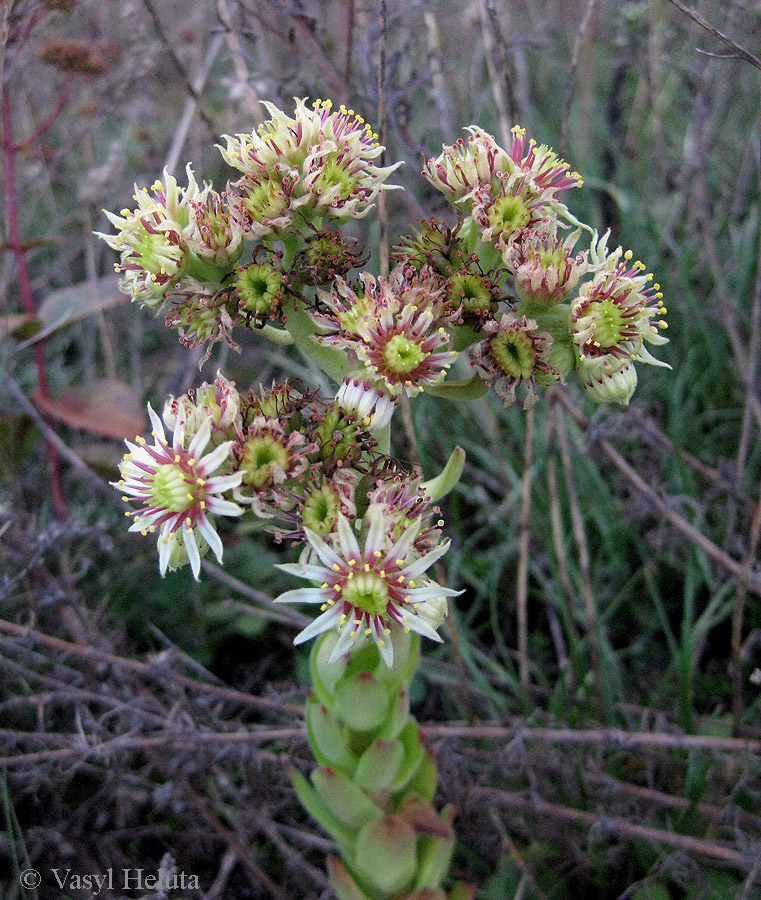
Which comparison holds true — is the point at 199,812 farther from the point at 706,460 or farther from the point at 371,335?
the point at 706,460

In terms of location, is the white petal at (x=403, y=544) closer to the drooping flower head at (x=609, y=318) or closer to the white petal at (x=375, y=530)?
the white petal at (x=375, y=530)

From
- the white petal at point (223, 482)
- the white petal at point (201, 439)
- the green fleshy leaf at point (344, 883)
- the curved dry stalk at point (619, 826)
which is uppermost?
the white petal at point (201, 439)

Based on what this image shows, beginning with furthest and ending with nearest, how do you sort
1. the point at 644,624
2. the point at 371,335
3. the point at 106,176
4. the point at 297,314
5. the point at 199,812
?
the point at 106,176, the point at 644,624, the point at 199,812, the point at 297,314, the point at 371,335

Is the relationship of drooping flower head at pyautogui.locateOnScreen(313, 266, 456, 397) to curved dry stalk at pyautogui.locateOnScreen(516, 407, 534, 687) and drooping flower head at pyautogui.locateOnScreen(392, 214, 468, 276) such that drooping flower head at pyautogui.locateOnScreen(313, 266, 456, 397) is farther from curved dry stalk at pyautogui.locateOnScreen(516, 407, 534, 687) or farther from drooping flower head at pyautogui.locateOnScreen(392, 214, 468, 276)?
curved dry stalk at pyautogui.locateOnScreen(516, 407, 534, 687)

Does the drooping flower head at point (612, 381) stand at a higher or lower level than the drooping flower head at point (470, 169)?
lower

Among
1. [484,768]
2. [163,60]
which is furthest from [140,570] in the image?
[163,60]

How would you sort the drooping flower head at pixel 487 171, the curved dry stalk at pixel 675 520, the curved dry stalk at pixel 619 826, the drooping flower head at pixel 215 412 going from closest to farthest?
the drooping flower head at pixel 215 412 → the drooping flower head at pixel 487 171 → the curved dry stalk at pixel 619 826 → the curved dry stalk at pixel 675 520

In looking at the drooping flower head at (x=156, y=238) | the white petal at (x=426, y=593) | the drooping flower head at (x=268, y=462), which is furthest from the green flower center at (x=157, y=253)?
the white petal at (x=426, y=593)
